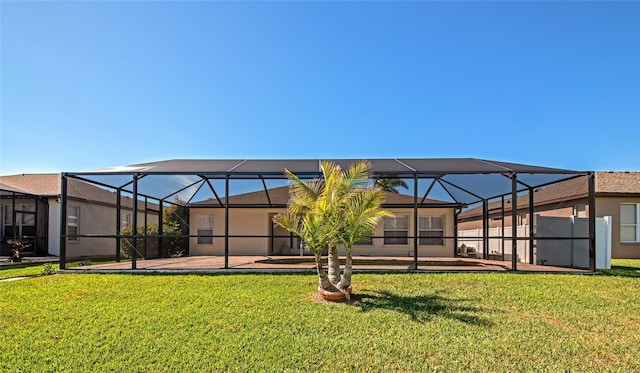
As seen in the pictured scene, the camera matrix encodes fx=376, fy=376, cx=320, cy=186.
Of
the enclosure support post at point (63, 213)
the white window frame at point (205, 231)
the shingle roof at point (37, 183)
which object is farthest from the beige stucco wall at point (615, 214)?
the shingle roof at point (37, 183)

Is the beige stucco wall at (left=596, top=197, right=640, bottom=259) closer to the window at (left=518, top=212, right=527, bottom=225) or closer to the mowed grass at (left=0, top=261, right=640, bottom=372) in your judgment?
the window at (left=518, top=212, right=527, bottom=225)

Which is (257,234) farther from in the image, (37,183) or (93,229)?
(37,183)

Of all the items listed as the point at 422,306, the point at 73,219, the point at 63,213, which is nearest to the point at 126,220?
the point at 73,219

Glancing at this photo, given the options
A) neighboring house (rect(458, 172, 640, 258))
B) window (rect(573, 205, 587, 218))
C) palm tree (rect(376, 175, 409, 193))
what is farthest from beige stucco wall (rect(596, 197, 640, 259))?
palm tree (rect(376, 175, 409, 193))

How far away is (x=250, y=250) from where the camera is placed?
17641 mm

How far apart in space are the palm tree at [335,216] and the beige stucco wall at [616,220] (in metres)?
14.2

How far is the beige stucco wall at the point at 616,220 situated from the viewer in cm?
1620

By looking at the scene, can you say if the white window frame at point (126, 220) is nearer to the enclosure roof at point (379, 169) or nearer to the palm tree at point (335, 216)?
the enclosure roof at point (379, 169)

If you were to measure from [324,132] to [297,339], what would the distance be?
12.3 metres

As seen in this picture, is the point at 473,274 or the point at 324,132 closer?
the point at 473,274

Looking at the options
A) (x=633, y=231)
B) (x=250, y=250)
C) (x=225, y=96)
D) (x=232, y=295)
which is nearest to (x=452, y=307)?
(x=232, y=295)

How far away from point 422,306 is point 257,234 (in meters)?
12.1

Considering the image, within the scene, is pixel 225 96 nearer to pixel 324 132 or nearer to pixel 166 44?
pixel 166 44

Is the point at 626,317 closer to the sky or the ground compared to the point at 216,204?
closer to the ground
